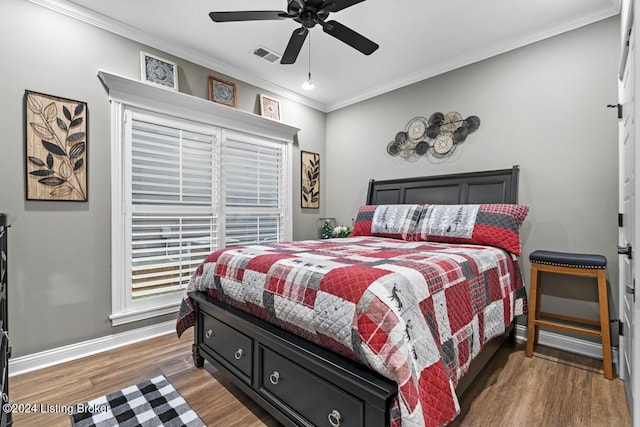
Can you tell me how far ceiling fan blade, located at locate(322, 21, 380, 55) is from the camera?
2055mm

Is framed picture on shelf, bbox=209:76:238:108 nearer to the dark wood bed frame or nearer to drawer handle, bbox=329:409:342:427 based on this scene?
the dark wood bed frame

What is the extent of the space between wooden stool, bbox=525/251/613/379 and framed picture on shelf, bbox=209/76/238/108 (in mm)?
3306

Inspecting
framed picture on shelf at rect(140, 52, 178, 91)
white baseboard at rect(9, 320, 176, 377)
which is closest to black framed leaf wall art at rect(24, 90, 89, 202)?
framed picture on shelf at rect(140, 52, 178, 91)

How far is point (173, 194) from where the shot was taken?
3004 mm

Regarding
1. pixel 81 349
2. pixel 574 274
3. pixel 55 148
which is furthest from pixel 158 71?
pixel 574 274

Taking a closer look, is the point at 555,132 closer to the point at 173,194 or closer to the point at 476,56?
the point at 476,56

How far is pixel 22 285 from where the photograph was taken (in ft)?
7.32

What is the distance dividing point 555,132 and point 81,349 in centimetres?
437

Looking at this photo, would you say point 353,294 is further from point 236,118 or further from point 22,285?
point 236,118

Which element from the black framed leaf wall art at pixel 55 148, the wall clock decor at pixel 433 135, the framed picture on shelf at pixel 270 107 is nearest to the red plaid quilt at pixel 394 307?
the black framed leaf wall art at pixel 55 148

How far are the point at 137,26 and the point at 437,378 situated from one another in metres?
3.48

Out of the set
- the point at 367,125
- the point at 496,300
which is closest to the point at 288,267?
the point at 496,300

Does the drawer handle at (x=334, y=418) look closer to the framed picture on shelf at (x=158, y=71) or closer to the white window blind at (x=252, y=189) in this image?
the white window blind at (x=252, y=189)

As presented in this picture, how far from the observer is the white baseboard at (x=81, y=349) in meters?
2.21
